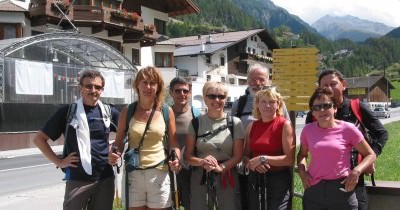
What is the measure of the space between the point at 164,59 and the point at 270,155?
37.5 metres

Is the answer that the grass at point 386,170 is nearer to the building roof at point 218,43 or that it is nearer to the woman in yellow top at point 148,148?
the woman in yellow top at point 148,148

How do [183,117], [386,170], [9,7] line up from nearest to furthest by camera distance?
[183,117]
[386,170]
[9,7]

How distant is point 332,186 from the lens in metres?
3.92

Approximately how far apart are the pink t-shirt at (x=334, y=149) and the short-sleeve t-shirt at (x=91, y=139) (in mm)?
1927

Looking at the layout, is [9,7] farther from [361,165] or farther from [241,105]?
[361,165]

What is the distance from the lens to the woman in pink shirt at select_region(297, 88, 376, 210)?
3875 mm

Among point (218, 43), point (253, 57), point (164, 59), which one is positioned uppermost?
point (218, 43)

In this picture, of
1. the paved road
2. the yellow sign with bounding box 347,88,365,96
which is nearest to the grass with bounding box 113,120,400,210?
the paved road

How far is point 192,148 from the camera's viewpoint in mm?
4395

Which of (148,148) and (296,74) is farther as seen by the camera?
(296,74)

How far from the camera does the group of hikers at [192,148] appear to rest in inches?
166

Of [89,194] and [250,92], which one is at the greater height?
[250,92]

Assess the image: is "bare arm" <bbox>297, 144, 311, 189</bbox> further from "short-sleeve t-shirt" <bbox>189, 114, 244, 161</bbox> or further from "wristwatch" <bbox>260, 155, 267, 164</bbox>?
"short-sleeve t-shirt" <bbox>189, 114, 244, 161</bbox>

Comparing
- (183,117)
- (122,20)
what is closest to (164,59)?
(122,20)
